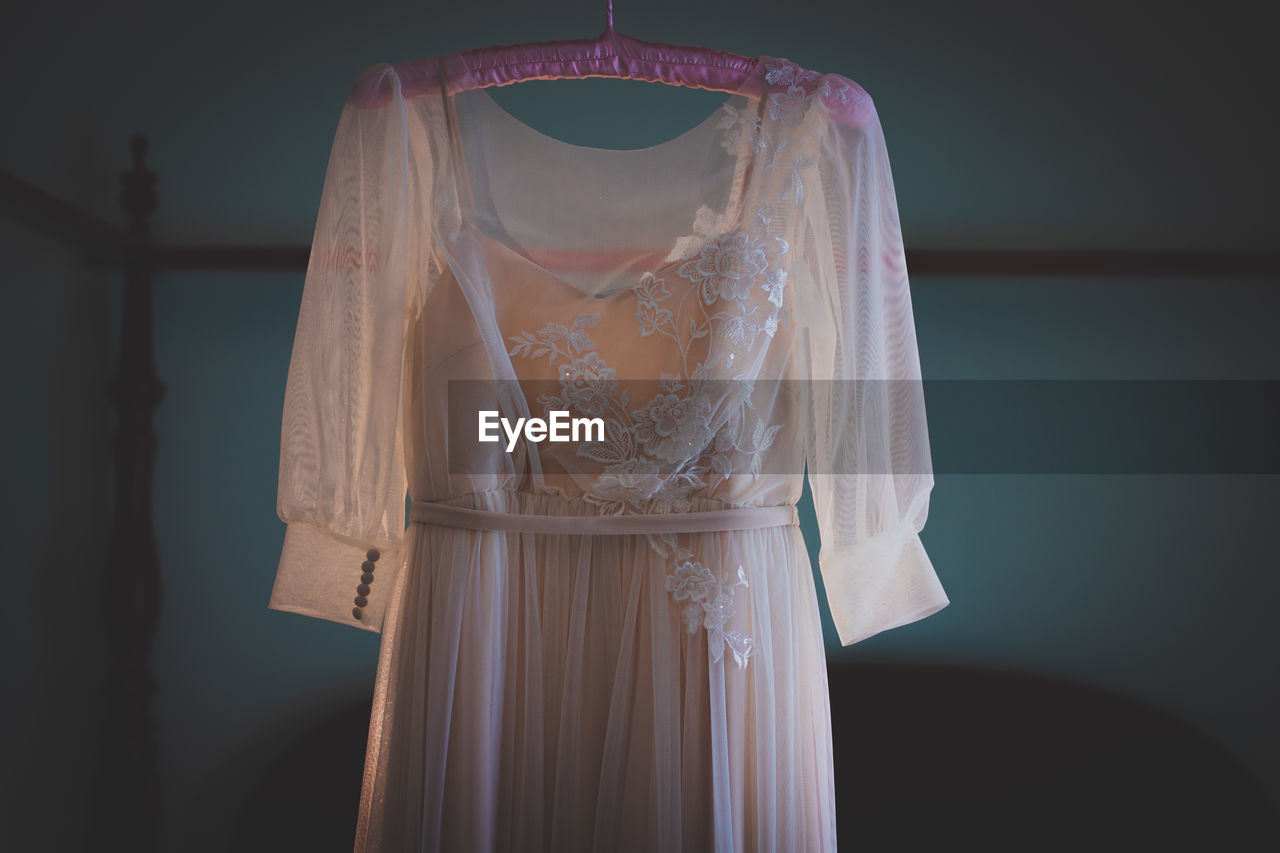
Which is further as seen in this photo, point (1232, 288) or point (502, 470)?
point (1232, 288)

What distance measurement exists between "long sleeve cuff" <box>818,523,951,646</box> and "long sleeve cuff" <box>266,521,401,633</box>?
Result: 0.44 meters

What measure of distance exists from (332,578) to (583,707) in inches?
11.0

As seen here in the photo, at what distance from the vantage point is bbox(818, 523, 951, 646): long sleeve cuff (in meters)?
0.78

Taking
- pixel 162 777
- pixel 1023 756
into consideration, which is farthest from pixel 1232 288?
pixel 162 777

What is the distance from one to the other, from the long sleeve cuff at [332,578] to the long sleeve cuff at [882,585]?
438 mm

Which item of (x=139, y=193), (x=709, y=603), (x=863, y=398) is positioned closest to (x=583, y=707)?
(x=709, y=603)

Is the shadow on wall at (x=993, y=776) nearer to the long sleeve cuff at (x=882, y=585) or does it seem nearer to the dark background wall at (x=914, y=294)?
the dark background wall at (x=914, y=294)

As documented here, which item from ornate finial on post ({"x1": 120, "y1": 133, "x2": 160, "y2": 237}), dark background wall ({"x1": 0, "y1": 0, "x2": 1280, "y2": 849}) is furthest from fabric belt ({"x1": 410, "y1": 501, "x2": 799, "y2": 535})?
ornate finial on post ({"x1": 120, "y1": 133, "x2": 160, "y2": 237})

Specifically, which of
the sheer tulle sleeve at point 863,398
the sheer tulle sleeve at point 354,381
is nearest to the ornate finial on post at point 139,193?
the sheer tulle sleeve at point 354,381

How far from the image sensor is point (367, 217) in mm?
765

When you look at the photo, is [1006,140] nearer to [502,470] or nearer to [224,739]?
[502,470]

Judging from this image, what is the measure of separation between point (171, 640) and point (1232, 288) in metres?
1.69

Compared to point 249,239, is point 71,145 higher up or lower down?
higher up
